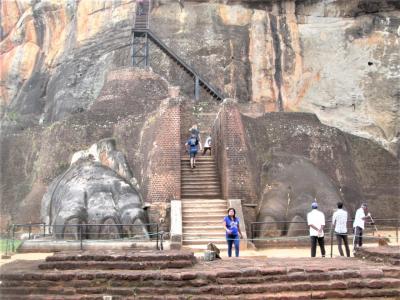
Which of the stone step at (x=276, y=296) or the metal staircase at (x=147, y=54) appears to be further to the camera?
the metal staircase at (x=147, y=54)

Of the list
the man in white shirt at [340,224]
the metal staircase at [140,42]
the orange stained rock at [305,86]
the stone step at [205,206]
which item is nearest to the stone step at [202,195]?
the stone step at [205,206]

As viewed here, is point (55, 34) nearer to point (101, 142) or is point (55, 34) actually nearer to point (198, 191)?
point (101, 142)

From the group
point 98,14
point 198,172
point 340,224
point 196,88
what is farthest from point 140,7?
point 340,224

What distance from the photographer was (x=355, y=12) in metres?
35.5

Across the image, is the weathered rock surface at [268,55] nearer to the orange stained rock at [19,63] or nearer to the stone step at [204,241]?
the orange stained rock at [19,63]

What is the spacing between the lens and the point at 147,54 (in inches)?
1148

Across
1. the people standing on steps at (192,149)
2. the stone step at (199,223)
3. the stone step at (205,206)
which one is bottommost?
the stone step at (199,223)

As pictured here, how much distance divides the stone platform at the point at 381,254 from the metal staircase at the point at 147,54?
63.7 feet

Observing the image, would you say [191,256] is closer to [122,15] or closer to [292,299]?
[292,299]

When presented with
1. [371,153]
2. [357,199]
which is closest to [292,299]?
[357,199]

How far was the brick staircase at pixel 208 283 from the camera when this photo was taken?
7742 mm

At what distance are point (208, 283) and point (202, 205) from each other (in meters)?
8.00

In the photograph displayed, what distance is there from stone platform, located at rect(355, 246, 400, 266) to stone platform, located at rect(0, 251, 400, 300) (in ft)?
1.74

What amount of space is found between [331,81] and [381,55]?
3.21 metres
